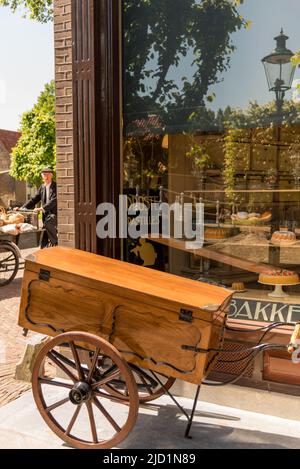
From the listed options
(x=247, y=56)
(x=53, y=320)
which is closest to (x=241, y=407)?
(x=53, y=320)

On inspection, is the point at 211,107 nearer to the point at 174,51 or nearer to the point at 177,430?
the point at 174,51

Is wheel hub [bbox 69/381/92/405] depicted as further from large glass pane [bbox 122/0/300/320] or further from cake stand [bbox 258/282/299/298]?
cake stand [bbox 258/282/299/298]

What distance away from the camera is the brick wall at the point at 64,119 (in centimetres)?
454

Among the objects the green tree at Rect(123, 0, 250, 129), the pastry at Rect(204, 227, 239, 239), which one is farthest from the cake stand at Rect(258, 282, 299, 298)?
the green tree at Rect(123, 0, 250, 129)

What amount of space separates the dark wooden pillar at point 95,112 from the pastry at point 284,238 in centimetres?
179

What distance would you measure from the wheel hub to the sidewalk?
0.44 metres

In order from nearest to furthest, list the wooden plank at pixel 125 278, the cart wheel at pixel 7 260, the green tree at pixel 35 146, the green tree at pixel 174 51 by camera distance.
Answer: the wooden plank at pixel 125 278 < the green tree at pixel 174 51 < the cart wheel at pixel 7 260 < the green tree at pixel 35 146

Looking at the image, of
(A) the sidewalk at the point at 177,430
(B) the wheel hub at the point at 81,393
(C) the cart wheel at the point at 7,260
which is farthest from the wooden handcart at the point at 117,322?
(C) the cart wheel at the point at 7,260

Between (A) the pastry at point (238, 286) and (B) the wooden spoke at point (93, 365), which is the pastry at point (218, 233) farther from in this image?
(B) the wooden spoke at point (93, 365)

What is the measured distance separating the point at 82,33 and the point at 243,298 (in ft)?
9.04

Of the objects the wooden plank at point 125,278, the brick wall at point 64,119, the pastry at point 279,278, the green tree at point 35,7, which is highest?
the green tree at point 35,7

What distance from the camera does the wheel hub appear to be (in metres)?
3.22

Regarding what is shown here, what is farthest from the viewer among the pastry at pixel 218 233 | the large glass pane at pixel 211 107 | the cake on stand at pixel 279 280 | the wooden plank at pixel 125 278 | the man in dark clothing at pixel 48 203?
the man in dark clothing at pixel 48 203

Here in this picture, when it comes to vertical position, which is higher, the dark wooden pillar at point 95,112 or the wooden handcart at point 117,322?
the dark wooden pillar at point 95,112
